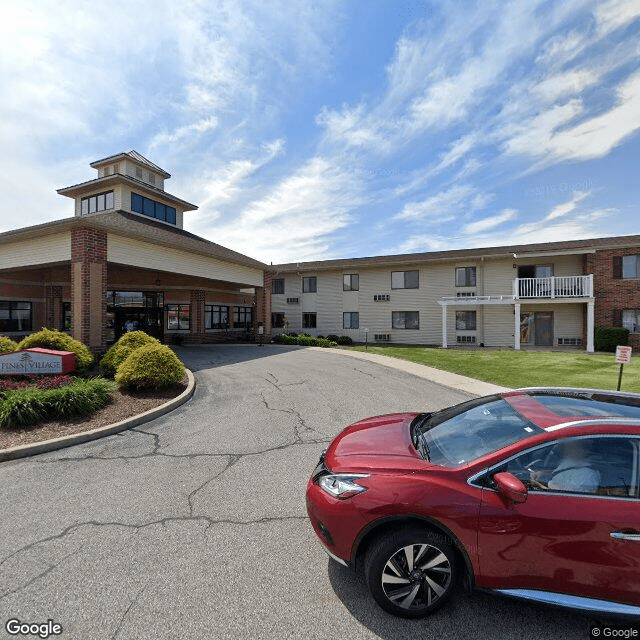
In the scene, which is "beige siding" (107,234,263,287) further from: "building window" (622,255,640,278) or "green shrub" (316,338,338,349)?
"building window" (622,255,640,278)

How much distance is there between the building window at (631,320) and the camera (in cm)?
2162

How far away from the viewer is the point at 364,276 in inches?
1115

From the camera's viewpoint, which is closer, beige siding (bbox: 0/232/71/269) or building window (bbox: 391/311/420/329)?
beige siding (bbox: 0/232/71/269)

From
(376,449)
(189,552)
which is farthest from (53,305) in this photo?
(376,449)

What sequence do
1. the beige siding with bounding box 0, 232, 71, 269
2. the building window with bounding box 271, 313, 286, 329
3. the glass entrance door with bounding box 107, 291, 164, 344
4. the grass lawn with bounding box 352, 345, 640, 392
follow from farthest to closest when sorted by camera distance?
the building window with bounding box 271, 313, 286, 329, the glass entrance door with bounding box 107, 291, 164, 344, the beige siding with bounding box 0, 232, 71, 269, the grass lawn with bounding box 352, 345, 640, 392

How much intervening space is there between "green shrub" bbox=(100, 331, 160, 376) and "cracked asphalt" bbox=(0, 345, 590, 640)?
4514mm

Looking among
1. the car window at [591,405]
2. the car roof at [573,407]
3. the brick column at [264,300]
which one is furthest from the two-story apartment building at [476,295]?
the car window at [591,405]

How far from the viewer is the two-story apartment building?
858 inches

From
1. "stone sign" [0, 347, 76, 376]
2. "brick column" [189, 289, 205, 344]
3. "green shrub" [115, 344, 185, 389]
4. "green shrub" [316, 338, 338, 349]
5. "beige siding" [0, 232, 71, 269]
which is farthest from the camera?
"green shrub" [316, 338, 338, 349]

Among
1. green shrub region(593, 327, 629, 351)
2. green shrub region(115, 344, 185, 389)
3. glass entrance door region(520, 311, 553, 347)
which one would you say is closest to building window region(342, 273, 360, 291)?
glass entrance door region(520, 311, 553, 347)

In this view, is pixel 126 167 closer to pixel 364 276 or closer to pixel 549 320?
pixel 364 276

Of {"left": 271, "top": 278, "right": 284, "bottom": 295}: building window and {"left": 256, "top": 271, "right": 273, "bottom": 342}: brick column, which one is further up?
{"left": 271, "top": 278, "right": 284, "bottom": 295}: building window

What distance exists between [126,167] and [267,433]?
23.5 metres

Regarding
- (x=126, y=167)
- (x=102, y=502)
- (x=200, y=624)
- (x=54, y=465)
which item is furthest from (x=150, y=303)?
(x=200, y=624)
